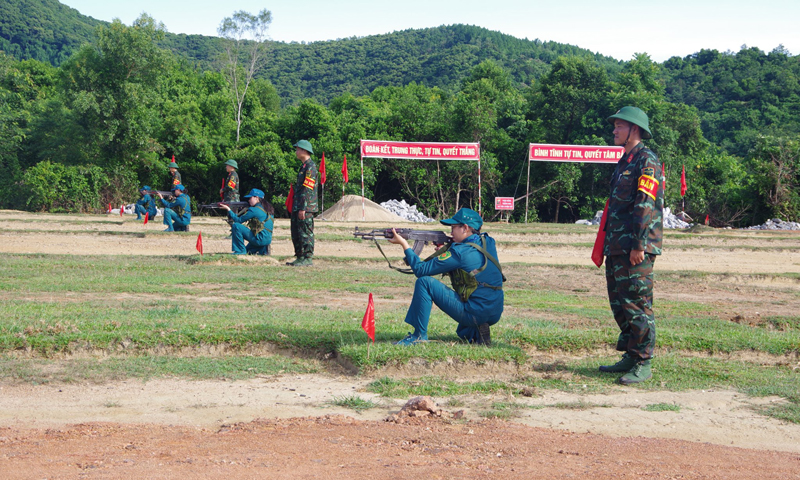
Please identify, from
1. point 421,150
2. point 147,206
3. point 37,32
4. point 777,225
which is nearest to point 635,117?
point 147,206

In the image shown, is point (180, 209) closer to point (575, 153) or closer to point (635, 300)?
point (635, 300)

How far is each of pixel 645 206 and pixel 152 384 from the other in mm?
4738

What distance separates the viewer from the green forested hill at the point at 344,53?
93.0 meters

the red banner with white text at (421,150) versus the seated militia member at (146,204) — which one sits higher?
the red banner with white text at (421,150)

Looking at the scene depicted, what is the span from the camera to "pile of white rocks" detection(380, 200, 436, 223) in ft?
109

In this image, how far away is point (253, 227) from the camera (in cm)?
1495

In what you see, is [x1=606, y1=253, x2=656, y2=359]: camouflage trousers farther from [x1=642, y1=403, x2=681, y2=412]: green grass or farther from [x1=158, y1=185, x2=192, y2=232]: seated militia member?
[x1=158, y1=185, x2=192, y2=232]: seated militia member

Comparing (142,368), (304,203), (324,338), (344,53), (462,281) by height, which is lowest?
(142,368)

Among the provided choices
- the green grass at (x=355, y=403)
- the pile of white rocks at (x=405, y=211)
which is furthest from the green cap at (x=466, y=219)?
the pile of white rocks at (x=405, y=211)

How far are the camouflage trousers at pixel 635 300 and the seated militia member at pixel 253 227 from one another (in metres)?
9.51

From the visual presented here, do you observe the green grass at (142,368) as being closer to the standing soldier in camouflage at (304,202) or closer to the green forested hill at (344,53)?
the standing soldier in camouflage at (304,202)

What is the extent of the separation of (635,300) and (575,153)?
1062 inches

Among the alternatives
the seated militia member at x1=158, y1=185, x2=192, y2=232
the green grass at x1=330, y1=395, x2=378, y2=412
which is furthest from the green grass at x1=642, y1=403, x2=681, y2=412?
the seated militia member at x1=158, y1=185, x2=192, y2=232

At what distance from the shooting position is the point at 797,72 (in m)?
58.8
